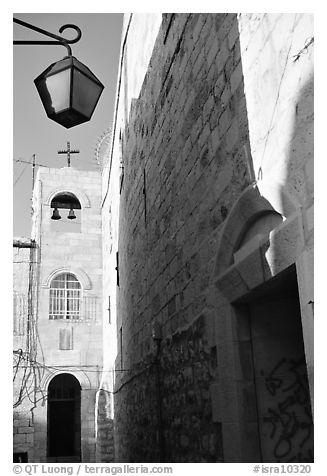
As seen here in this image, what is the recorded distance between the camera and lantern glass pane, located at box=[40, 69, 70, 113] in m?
3.35

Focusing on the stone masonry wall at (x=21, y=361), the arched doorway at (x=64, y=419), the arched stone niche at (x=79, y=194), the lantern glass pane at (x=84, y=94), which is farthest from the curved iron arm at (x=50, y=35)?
the arched doorway at (x=64, y=419)

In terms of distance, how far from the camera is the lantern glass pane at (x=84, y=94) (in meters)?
3.36

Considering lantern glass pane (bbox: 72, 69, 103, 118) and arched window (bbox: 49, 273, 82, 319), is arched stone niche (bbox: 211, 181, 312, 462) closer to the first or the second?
lantern glass pane (bbox: 72, 69, 103, 118)

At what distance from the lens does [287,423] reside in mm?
3346

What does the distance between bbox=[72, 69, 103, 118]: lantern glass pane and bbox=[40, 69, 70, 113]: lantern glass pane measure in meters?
0.05

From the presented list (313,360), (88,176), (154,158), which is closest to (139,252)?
(154,158)

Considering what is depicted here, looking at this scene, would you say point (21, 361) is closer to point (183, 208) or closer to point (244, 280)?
point (183, 208)

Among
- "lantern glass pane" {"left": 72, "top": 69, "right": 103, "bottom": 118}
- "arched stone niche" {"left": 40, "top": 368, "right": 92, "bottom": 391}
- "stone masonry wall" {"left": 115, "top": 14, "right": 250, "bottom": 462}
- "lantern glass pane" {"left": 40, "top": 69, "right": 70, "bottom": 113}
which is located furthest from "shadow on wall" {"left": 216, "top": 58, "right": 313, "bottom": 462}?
"arched stone niche" {"left": 40, "top": 368, "right": 92, "bottom": 391}

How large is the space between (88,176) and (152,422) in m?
11.8

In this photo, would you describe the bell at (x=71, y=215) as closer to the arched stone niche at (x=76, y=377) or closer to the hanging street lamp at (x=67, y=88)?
the arched stone niche at (x=76, y=377)

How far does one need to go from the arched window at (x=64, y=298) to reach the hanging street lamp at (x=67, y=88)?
12.5m

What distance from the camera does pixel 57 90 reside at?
11.1 ft
